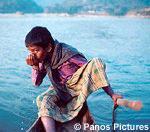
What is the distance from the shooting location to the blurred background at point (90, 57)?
3.19m

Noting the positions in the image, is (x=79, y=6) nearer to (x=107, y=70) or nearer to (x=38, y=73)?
(x=107, y=70)

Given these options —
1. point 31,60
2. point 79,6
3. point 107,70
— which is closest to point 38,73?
point 31,60

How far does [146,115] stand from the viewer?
125 inches

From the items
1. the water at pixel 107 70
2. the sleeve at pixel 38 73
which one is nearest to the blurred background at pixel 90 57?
the water at pixel 107 70

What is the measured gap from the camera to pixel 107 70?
4344 millimetres

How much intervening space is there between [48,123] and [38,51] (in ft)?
1.02

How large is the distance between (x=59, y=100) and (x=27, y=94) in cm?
152

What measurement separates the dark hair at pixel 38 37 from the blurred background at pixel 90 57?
1.07 meters

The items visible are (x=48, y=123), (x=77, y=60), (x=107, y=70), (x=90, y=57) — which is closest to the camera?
(x=48, y=123)

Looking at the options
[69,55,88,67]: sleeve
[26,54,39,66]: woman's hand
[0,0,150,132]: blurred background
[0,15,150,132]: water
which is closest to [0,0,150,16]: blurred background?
[0,0,150,132]: blurred background

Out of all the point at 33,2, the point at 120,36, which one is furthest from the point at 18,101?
the point at 120,36

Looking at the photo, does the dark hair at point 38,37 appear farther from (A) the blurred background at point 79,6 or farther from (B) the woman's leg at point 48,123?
(A) the blurred background at point 79,6

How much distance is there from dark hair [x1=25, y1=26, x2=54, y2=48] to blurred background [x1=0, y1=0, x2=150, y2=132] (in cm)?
107

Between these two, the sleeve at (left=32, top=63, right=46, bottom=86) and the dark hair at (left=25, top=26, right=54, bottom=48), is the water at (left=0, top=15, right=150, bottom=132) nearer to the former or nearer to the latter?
the sleeve at (left=32, top=63, right=46, bottom=86)
